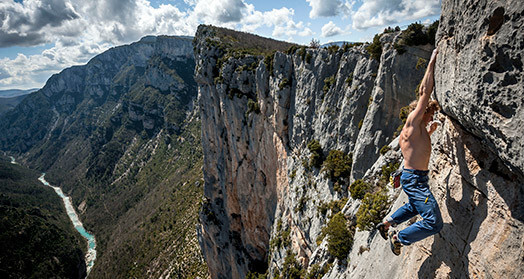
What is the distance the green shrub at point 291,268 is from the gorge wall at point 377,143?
7.1 inches

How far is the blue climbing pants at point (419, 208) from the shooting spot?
6812 millimetres

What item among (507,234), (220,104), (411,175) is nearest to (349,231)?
(411,175)

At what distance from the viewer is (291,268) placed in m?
24.8

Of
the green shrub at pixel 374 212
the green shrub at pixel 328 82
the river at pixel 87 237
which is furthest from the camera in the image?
the river at pixel 87 237

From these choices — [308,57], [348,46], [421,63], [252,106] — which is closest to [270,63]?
[252,106]

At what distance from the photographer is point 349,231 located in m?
14.2

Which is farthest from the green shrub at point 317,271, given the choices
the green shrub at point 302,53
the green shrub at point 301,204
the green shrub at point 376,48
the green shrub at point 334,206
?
the green shrub at point 302,53

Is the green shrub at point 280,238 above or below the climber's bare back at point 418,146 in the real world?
below

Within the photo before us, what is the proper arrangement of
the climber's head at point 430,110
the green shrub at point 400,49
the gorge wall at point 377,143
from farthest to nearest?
the green shrub at point 400,49, the climber's head at point 430,110, the gorge wall at point 377,143

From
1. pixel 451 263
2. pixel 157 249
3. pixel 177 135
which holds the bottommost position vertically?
pixel 157 249

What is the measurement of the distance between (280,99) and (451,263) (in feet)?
84.7

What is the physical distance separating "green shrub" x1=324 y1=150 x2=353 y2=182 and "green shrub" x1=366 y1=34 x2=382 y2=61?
7719 millimetres

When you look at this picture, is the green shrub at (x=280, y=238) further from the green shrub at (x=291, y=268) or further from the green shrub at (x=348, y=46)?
the green shrub at (x=348, y=46)

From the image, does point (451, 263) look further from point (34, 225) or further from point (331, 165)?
point (34, 225)
